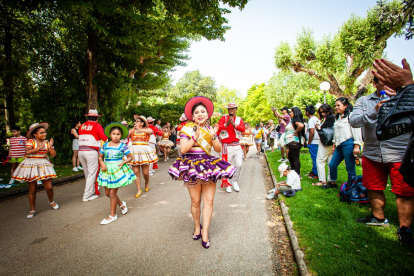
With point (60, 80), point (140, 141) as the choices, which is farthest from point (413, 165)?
point (60, 80)

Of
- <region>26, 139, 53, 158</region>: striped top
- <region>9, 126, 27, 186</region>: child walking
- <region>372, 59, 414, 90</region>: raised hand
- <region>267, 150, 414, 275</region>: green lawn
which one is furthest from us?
<region>9, 126, 27, 186</region>: child walking

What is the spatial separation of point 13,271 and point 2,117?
17.1 m

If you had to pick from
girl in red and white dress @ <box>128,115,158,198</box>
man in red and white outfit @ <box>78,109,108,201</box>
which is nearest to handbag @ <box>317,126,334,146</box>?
girl in red and white dress @ <box>128,115,158,198</box>

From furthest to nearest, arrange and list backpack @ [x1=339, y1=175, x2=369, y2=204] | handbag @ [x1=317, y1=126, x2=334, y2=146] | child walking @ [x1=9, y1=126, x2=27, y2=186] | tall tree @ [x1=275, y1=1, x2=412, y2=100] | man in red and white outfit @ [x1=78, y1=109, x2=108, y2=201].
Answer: tall tree @ [x1=275, y1=1, x2=412, y2=100]
child walking @ [x1=9, y1=126, x2=27, y2=186]
man in red and white outfit @ [x1=78, y1=109, x2=108, y2=201]
handbag @ [x1=317, y1=126, x2=334, y2=146]
backpack @ [x1=339, y1=175, x2=369, y2=204]

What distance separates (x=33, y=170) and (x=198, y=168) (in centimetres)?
387

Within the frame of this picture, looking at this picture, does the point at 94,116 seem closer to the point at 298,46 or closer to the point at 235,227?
the point at 235,227

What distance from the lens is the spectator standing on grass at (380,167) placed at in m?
2.79

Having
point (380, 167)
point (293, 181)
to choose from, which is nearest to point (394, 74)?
point (380, 167)

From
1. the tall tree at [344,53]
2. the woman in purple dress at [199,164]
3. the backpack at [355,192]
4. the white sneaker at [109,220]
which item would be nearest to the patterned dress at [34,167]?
the white sneaker at [109,220]

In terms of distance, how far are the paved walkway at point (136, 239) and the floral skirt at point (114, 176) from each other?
735 millimetres

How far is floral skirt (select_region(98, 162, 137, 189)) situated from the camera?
160 inches

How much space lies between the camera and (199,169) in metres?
2.94

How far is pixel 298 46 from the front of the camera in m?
18.3

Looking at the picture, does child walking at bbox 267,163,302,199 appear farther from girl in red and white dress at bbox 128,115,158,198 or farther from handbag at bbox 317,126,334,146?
girl in red and white dress at bbox 128,115,158,198
